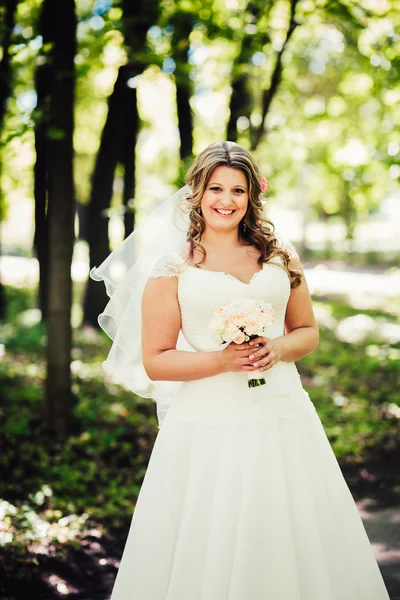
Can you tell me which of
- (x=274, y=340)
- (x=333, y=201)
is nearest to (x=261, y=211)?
(x=274, y=340)

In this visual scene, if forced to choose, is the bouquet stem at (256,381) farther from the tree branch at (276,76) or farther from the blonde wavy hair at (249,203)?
the tree branch at (276,76)

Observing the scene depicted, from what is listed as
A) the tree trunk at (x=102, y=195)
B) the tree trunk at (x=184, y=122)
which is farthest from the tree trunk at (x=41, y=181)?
the tree trunk at (x=184, y=122)

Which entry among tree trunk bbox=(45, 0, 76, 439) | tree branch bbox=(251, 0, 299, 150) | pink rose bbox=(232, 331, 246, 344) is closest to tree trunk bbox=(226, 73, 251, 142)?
tree branch bbox=(251, 0, 299, 150)

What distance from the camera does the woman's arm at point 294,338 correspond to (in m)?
3.07

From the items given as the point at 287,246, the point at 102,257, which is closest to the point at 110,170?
the point at 102,257

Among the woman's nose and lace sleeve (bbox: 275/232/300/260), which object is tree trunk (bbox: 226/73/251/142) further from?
the woman's nose

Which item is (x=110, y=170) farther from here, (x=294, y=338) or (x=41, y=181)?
(x=294, y=338)

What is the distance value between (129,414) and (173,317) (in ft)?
17.6

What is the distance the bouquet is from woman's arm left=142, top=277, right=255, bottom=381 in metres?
0.31

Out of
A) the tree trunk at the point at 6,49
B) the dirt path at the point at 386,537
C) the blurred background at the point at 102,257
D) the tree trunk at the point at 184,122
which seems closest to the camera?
the dirt path at the point at 386,537

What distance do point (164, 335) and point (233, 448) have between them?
2.28 ft

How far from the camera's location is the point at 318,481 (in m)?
3.30

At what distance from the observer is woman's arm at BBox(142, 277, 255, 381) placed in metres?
3.25

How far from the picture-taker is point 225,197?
134 inches
